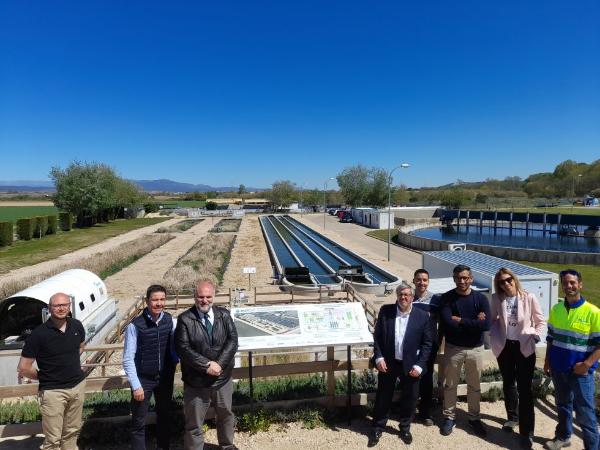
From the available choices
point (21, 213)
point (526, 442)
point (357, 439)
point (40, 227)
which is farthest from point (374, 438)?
point (21, 213)

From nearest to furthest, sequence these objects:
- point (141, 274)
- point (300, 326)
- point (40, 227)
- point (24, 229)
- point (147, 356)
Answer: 1. point (147, 356)
2. point (300, 326)
3. point (141, 274)
4. point (24, 229)
5. point (40, 227)

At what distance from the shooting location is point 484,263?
12.1 metres

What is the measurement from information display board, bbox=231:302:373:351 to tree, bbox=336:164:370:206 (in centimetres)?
6857

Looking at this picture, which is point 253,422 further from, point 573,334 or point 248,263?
point 248,263

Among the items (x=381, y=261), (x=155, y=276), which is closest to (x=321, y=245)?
(x=381, y=261)

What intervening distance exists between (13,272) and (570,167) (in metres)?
148

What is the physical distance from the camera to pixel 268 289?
18750 millimetres

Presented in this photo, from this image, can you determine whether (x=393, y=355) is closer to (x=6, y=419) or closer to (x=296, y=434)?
(x=296, y=434)

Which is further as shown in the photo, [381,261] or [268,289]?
[381,261]

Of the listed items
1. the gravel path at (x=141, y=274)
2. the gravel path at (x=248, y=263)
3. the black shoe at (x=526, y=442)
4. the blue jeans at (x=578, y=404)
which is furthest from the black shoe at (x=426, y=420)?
the gravel path at (x=248, y=263)

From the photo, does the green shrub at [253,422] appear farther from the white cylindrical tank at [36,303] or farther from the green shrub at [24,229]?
the green shrub at [24,229]

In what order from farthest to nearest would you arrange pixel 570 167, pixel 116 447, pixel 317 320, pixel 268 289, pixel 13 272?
pixel 570 167, pixel 13 272, pixel 268 289, pixel 317 320, pixel 116 447

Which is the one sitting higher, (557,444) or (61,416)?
(61,416)

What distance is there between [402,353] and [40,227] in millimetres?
43397
